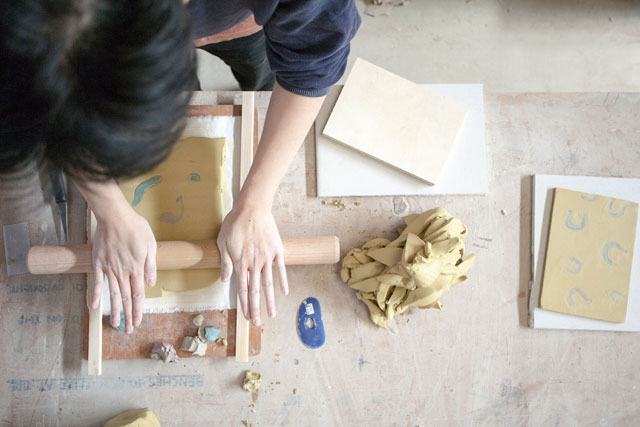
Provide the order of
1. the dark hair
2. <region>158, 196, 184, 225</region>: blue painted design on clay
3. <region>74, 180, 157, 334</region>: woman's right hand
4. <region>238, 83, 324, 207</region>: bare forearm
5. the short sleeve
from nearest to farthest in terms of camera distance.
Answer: the dark hair, the short sleeve, <region>238, 83, 324, 207</region>: bare forearm, <region>74, 180, 157, 334</region>: woman's right hand, <region>158, 196, 184, 225</region>: blue painted design on clay

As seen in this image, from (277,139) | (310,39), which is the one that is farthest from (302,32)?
(277,139)

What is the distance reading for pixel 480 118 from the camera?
972 mm

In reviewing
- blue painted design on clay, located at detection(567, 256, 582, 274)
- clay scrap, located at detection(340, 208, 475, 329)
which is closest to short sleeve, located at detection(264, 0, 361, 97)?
clay scrap, located at detection(340, 208, 475, 329)

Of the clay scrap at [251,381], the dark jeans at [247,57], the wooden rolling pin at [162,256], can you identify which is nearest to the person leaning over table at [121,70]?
the dark jeans at [247,57]

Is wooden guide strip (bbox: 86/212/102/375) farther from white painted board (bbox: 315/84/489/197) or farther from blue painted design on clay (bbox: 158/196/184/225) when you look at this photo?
white painted board (bbox: 315/84/489/197)

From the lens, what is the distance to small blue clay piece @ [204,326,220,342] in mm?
861

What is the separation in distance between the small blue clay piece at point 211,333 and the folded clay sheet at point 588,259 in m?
0.72

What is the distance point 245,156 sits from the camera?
0.90 metres

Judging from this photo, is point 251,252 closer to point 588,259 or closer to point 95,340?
point 95,340

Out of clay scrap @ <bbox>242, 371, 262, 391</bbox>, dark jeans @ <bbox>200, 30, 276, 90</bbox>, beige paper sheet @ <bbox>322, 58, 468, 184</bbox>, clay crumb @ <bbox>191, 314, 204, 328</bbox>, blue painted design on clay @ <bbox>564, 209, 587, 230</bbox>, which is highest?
dark jeans @ <bbox>200, 30, 276, 90</bbox>

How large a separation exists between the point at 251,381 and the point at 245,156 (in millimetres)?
486

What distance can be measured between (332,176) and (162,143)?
0.55 meters

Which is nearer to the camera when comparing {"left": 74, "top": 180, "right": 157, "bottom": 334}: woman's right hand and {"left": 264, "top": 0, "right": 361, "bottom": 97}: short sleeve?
{"left": 264, "top": 0, "right": 361, "bottom": 97}: short sleeve

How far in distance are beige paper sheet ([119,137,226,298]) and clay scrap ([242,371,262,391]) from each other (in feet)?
0.72
